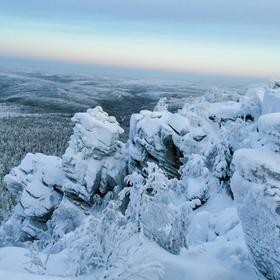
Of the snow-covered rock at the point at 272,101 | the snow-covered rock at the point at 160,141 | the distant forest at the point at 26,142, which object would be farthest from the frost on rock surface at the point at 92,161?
the distant forest at the point at 26,142

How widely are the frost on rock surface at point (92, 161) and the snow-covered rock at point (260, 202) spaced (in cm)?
2722

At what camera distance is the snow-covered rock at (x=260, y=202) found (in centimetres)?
1057

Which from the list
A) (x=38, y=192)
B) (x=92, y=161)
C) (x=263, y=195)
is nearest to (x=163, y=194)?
(x=263, y=195)

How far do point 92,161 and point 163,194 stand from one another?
80.6ft

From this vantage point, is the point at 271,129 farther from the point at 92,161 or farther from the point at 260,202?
the point at 92,161

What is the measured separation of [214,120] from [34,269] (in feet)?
80.6

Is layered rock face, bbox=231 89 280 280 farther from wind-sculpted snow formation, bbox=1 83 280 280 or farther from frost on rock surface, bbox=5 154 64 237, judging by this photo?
frost on rock surface, bbox=5 154 64 237

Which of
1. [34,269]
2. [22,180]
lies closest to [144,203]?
[34,269]

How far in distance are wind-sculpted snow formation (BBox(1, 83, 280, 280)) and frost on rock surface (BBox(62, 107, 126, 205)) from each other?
9 cm

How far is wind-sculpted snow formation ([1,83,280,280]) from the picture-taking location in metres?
11.1

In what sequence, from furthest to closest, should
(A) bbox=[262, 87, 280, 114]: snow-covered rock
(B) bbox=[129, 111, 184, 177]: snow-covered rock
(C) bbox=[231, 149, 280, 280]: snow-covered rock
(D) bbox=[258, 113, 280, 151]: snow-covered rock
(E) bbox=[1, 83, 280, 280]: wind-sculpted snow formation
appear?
(B) bbox=[129, 111, 184, 177]: snow-covered rock
(A) bbox=[262, 87, 280, 114]: snow-covered rock
(D) bbox=[258, 113, 280, 151]: snow-covered rock
(E) bbox=[1, 83, 280, 280]: wind-sculpted snow formation
(C) bbox=[231, 149, 280, 280]: snow-covered rock

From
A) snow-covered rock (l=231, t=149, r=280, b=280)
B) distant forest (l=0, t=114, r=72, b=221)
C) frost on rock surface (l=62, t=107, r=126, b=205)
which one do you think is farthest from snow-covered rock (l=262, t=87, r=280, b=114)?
distant forest (l=0, t=114, r=72, b=221)

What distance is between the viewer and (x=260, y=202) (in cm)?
1073

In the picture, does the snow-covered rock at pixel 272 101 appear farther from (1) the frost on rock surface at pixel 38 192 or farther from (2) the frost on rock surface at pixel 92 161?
(1) the frost on rock surface at pixel 38 192
